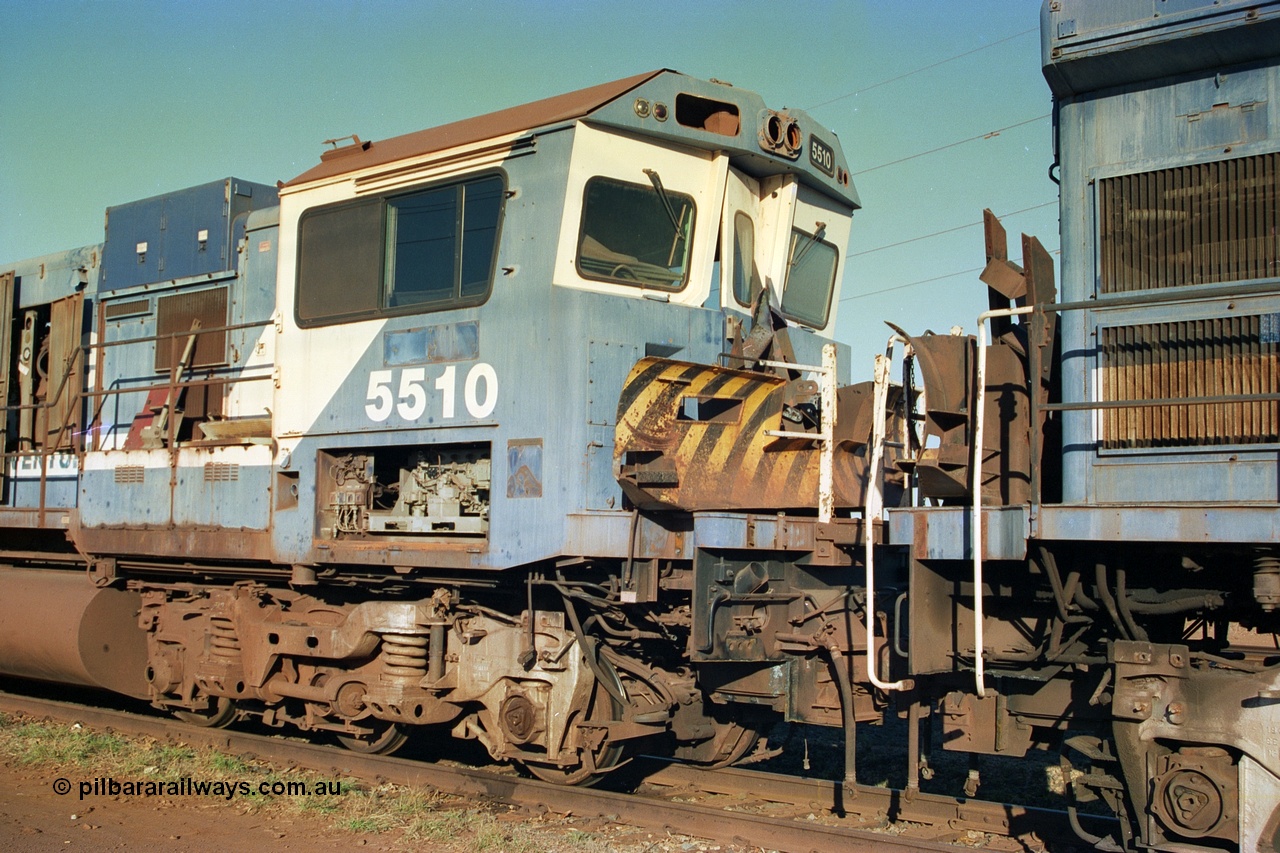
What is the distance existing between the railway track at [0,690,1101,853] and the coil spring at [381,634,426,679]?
84 cm

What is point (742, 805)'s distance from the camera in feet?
26.6

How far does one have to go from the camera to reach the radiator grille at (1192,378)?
5297 millimetres

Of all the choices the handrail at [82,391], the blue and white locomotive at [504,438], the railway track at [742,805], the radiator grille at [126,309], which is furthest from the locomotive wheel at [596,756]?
the radiator grille at [126,309]

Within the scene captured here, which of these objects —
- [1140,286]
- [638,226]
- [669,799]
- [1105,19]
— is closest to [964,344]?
[1140,286]

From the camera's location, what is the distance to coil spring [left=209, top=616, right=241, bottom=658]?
369 inches

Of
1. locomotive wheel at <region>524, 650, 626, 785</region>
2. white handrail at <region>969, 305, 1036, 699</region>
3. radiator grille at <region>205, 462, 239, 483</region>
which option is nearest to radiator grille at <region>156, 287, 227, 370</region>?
radiator grille at <region>205, 462, 239, 483</region>

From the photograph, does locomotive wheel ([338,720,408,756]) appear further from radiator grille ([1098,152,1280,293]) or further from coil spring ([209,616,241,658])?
radiator grille ([1098,152,1280,293])

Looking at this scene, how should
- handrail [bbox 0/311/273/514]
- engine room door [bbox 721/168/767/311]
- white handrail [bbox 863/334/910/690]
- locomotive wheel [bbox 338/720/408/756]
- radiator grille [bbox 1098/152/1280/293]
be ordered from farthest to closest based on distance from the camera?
handrail [bbox 0/311/273/514], locomotive wheel [bbox 338/720/408/756], engine room door [bbox 721/168/767/311], white handrail [bbox 863/334/910/690], radiator grille [bbox 1098/152/1280/293]

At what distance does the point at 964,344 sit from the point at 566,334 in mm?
2439

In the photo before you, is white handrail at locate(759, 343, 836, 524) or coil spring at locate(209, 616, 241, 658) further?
coil spring at locate(209, 616, 241, 658)

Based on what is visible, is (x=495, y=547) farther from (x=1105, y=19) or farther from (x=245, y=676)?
(x=1105, y=19)

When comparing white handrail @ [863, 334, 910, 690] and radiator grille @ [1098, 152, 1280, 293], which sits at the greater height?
radiator grille @ [1098, 152, 1280, 293]

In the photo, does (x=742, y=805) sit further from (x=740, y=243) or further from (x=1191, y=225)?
(x=1191, y=225)

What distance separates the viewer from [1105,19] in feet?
18.7
